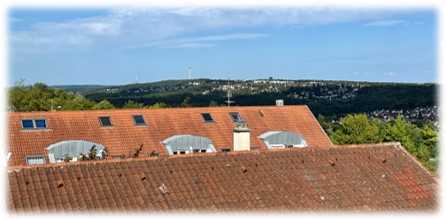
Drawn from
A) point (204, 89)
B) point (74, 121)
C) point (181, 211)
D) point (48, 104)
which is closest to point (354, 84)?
point (204, 89)

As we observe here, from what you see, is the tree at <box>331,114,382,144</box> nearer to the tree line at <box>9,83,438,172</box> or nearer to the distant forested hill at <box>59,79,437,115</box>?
the tree line at <box>9,83,438,172</box>

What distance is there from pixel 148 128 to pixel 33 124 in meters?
4.68

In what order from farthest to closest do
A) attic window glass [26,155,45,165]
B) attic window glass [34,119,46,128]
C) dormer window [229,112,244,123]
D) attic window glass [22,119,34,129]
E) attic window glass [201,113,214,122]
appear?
1. dormer window [229,112,244,123]
2. attic window glass [201,113,214,122]
3. attic window glass [34,119,46,128]
4. attic window glass [22,119,34,129]
5. attic window glass [26,155,45,165]

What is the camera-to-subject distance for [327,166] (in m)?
12.8

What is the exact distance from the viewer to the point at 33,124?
25016mm

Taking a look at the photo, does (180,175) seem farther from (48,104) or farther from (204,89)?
(204,89)

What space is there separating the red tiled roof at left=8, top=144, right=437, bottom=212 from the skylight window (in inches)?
559

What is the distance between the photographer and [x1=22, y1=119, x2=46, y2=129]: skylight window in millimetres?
24845

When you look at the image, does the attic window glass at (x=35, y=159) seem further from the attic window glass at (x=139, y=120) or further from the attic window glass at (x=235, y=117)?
the attic window glass at (x=235, y=117)

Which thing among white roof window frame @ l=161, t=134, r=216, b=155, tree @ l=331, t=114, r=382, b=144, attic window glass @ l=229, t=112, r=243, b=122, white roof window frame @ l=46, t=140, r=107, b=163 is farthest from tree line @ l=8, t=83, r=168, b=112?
white roof window frame @ l=46, t=140, r=107, b=163

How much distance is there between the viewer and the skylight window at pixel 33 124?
81.5 feet

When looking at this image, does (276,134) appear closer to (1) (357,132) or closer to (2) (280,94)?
(1) (357,132)

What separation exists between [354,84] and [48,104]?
38.6 m

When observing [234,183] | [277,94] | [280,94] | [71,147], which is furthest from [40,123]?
[280,94]
